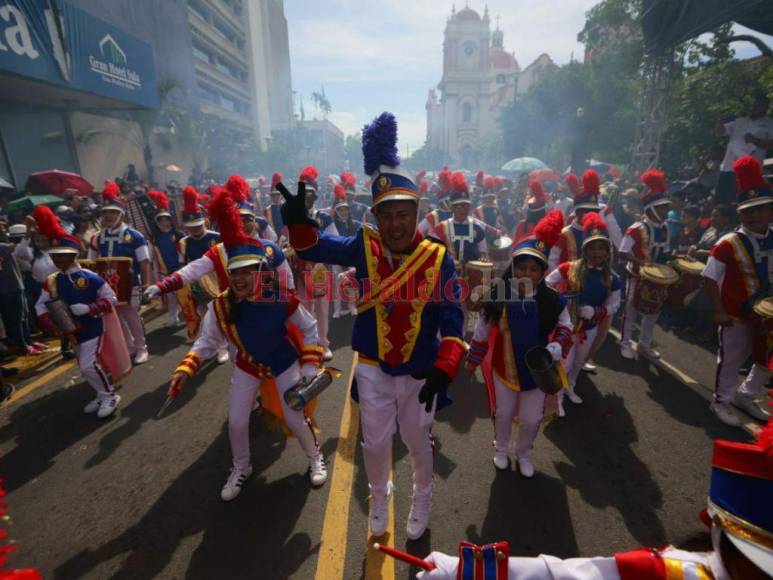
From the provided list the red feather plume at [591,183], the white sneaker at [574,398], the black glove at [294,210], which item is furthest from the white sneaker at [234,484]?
the red feather plume at [591,183]

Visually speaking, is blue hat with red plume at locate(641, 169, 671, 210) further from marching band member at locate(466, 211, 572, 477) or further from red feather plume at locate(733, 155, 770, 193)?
marching band member at locate(466, 211, 572, 477)

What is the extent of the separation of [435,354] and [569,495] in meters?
1.93

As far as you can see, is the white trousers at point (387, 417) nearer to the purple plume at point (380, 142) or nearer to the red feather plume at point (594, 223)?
the purple plume at point (380, 142)

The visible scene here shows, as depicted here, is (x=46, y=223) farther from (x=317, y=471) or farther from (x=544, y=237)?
(x=544, y=237)

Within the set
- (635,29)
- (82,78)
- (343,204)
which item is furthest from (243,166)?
(343,204)

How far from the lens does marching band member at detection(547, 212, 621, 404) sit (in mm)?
4531

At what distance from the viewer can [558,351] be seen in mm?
3223

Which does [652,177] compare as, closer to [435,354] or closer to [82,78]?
[435,354]

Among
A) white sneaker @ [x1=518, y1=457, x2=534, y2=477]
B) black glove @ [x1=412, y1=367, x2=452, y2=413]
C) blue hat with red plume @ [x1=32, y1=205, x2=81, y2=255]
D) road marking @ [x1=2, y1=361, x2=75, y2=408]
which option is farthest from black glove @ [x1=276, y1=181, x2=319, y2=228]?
road marking @ [x1=2, y1=361, x2=75, y2=408]

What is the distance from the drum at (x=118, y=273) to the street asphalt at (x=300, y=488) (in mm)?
1568

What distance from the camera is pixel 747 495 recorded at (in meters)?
1.24

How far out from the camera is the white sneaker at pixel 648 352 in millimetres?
6205

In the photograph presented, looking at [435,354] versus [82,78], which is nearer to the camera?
[435,354]

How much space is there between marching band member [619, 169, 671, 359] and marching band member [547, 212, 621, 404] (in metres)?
1.73
